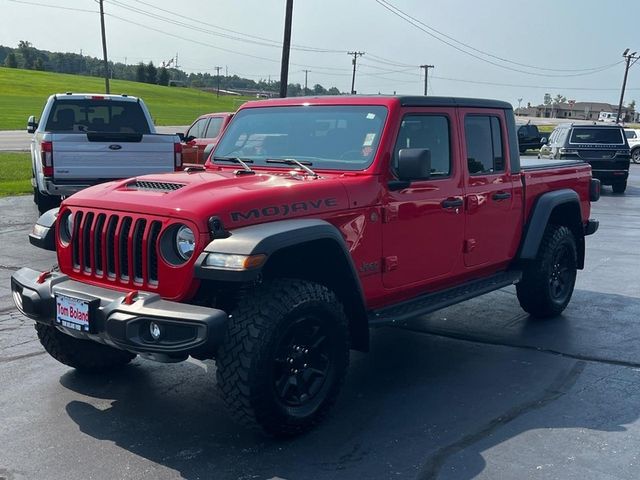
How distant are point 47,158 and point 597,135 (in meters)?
15.1

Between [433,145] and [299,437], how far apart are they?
238 cm

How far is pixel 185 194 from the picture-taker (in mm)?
4316

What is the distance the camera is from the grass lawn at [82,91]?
63.0 m

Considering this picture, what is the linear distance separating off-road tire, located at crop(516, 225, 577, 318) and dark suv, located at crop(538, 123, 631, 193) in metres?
13.3

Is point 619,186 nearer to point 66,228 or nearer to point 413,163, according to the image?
point 413,163

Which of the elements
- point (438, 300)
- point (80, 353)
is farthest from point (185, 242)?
point (438, 300)

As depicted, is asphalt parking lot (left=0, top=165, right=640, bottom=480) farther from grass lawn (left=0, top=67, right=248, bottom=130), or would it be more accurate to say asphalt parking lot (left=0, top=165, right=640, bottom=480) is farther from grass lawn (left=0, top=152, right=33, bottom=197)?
grass lawn (left=0, top=67, right=248, bottom=130)

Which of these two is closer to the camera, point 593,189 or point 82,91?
point 593,189

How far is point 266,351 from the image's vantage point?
4.00 meters

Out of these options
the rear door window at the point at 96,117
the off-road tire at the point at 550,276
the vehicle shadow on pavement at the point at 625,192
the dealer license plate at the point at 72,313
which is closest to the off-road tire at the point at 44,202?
the rear door window at the point at 96,117

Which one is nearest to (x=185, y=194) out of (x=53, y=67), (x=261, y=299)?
(x=261, y=299)

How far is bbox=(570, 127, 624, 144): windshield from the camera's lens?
20469mm

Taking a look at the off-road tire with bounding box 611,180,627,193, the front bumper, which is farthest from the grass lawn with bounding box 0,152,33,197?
the off-road tire with bounding box 611,180,627,193

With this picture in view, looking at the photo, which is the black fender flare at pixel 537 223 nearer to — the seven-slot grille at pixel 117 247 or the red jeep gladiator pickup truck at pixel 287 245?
the red jeep gladiator pickup truck at pixel 287 245
